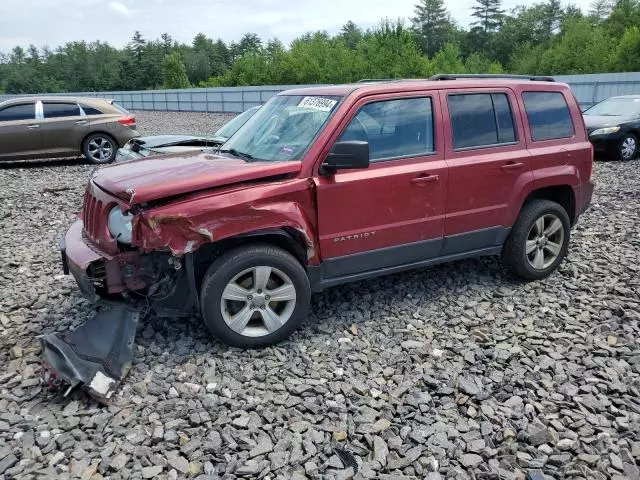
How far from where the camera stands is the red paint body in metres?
3.59

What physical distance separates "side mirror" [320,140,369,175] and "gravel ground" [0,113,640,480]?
1348mm

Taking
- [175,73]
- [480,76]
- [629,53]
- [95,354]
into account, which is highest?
[175,73]

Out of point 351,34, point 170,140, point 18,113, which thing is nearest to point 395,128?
point 170,140

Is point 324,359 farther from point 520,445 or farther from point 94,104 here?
point 94,104

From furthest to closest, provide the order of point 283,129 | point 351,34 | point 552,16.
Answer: point 351,34 < point 552,16 < point 283,129

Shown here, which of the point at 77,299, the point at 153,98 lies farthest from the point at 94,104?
the point at 153,98

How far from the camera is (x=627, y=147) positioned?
490 inches

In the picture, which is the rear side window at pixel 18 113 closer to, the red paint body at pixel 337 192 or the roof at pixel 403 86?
the red paint body at pixel 337 192

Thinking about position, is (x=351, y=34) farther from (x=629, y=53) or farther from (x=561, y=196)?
(x=561, y=196)

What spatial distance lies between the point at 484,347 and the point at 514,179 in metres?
1.63

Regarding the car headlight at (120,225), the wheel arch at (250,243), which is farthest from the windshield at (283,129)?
the car headlight at (120,225)

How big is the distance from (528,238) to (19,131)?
1125 cm

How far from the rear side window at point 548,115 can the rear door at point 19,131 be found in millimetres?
10956

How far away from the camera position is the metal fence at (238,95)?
65.0ft
